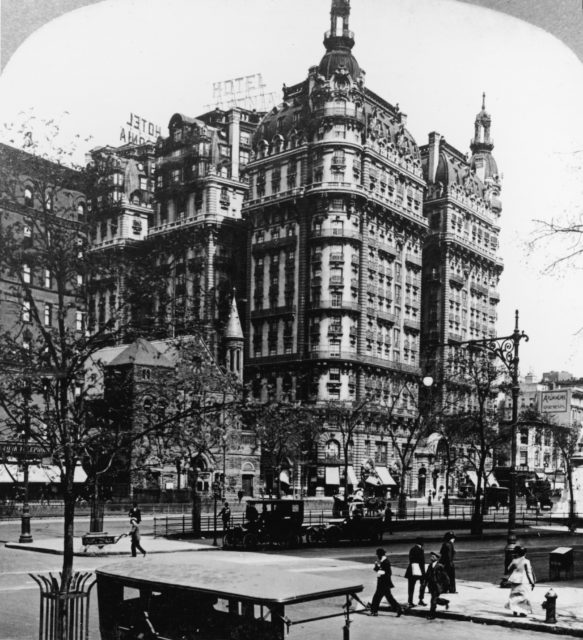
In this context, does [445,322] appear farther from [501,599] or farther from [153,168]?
[501,599]

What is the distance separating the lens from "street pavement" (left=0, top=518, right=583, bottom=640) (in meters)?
15.2

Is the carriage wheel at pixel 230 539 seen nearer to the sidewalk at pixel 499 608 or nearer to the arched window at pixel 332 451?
the sidewalk at pixel 499 608

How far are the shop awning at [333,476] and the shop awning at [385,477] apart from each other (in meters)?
3.38

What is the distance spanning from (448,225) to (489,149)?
29778 mm

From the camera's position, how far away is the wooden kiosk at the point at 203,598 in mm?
8820

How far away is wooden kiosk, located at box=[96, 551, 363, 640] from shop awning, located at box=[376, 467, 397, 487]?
53.6m

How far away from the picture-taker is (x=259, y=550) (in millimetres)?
29656

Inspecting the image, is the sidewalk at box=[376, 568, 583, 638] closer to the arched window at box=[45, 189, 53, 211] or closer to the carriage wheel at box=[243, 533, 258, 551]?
the carriage wheel at box=[243, 533, 258, 551]

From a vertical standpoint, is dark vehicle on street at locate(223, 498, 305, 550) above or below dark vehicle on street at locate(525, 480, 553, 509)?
above

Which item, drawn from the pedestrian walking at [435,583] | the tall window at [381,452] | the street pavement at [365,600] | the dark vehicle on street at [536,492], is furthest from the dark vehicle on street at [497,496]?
the pedestrian walking at [435,583]

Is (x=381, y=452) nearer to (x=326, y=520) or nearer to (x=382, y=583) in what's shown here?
(x=326, y=520)

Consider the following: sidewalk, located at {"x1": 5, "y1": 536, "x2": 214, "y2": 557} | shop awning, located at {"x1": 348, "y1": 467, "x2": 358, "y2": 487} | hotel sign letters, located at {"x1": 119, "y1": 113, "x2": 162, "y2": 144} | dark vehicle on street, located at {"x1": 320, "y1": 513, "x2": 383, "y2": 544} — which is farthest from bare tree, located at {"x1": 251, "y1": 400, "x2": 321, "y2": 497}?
hotel sign letters, located at {"x1": 119, "y1": 113, "x2": 162, "y2": 144}

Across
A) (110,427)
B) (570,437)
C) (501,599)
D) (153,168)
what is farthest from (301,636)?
(570,437)

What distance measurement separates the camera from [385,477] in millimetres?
63969
